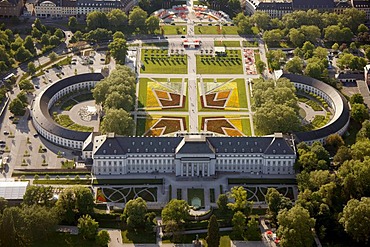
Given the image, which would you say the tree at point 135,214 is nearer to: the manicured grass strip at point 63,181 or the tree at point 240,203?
the tree at point 240,203

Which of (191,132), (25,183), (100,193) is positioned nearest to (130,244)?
(100,193)

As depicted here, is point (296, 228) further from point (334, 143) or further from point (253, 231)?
point (334, 143)

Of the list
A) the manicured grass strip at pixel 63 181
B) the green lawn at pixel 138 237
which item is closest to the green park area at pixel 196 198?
the green lawn at pixel 138 237

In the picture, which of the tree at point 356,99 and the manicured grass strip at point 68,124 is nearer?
the manicured grass strip at point 68,124

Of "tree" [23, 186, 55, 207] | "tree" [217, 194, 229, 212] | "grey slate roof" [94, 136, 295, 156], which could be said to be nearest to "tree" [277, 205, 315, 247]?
"tree" [217, 194, 229, 212]

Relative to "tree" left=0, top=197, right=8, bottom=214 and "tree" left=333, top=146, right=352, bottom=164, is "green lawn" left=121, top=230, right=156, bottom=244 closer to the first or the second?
"tree" left=0, top=197, right=8, bottom=214

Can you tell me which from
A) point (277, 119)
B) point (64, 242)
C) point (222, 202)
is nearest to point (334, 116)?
point (277, 119)

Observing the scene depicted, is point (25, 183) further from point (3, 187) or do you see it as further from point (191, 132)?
point (191, 132)

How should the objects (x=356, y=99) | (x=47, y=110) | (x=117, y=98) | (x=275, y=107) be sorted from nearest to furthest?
(x=275, y=107) < (x=117, y=98) < (x=47, y=110) < (x=356, y=99)
